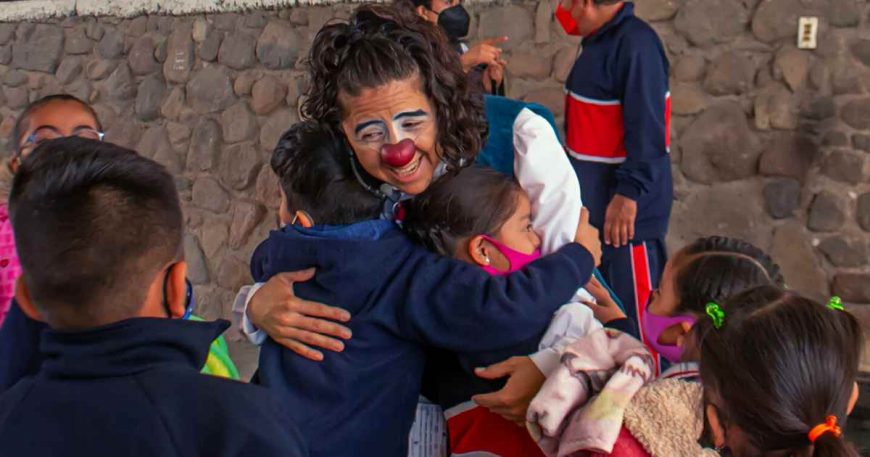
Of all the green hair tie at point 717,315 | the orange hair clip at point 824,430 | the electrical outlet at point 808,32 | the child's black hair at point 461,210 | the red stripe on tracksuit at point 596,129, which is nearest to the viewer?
the orange hair clip at point 824,430

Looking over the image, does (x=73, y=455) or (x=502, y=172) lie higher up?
(x=502, y=172)

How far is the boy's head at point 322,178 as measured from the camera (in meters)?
1.54

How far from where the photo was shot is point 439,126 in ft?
5.21

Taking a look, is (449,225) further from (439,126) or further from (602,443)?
(602,443)

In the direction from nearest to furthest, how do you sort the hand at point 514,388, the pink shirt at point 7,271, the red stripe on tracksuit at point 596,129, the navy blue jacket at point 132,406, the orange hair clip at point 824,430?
the navy blue jacket at point 132,406
the orange hair clip at point 824,430
the hand at point 514,388
the pink shirt at point 7,271
the red stripe on tracksuit at point 596,129

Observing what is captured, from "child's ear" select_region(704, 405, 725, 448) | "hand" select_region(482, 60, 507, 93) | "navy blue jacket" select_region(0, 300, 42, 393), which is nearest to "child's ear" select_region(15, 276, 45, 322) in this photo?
"navy blue jacket" select_region(0, 300, 42, 393)

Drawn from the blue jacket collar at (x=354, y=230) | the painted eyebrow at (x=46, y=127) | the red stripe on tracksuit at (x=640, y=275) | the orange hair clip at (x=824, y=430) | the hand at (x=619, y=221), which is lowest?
the red stripe on tracksuit at (x=640, y=275)

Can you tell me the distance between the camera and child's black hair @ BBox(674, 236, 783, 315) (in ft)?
4.88

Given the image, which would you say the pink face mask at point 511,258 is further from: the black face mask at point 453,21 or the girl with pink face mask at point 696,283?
the black face mask at point 453,21

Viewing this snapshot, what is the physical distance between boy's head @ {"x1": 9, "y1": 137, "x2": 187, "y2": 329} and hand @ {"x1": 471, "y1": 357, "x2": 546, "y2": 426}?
0.51 meters

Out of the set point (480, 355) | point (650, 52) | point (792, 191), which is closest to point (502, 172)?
point (480, 355)

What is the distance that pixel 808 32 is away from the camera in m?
3.22

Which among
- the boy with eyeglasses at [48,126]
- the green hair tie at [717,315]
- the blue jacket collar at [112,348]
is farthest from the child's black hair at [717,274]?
the boy with eyeglasses at [48,126]

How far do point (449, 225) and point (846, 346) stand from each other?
61cm
